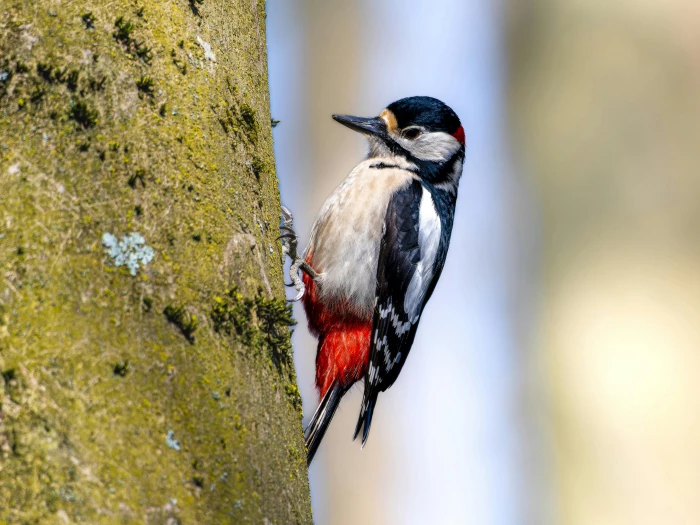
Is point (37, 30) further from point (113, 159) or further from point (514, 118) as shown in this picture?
point (514, 118)

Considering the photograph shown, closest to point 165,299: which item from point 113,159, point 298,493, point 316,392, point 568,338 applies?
point 113,159

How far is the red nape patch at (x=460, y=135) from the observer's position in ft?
13.5

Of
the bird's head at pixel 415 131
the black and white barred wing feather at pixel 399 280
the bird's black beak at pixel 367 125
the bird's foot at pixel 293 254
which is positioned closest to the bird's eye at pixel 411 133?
the bird's head at pixel 415 131

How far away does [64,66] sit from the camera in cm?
140

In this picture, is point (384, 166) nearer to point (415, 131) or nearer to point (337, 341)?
point (415, 131)

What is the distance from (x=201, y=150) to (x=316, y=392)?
2.11m

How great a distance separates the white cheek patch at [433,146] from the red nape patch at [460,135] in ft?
0.07

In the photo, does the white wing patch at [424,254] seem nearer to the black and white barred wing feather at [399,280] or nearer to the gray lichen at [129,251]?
the black and white barred wing feather at [399,280]

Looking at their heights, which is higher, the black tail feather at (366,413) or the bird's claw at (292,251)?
the bird's claw at (292,251)

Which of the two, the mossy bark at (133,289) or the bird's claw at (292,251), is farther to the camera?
the bird's claw at (292,251)

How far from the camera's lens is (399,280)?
3.50 m

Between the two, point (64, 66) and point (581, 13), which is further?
point (581, 13)

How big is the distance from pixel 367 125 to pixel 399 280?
36.2 inches

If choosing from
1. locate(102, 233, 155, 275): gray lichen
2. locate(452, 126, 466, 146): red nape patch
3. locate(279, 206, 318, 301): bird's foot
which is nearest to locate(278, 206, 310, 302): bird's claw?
locate(279, 206, 318, 301): bird's foot
